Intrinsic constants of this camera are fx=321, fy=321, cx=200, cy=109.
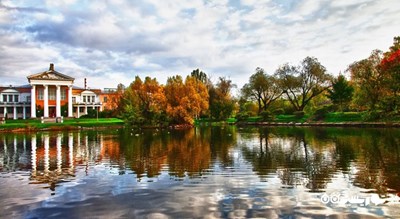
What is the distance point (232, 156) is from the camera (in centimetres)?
Result: 1983

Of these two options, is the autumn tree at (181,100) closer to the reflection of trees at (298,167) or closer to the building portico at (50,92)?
the building portico at (50,92)

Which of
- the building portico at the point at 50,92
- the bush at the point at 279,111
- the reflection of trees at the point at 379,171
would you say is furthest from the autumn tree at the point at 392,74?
the building portico at the point at 50,92

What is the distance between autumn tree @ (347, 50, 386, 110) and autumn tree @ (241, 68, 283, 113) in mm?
28007

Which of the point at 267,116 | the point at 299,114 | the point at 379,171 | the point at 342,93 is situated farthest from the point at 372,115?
the point at 379,171

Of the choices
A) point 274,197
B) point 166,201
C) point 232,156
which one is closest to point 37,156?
point 232,156

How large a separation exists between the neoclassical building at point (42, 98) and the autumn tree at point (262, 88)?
4824 centimetres

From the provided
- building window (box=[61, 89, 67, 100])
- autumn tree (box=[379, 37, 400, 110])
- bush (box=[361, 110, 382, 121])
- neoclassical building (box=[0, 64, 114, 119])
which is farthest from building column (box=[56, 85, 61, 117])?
autumn tree (box=[379, 37, 400, 110])

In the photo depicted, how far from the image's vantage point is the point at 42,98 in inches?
3484

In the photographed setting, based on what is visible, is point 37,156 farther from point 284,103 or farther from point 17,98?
point 17,98

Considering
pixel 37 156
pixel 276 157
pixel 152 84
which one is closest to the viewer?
pixel 276 157

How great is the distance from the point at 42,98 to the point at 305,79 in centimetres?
6962

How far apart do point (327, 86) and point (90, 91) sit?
233 ft

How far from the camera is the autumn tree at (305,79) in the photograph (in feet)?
241

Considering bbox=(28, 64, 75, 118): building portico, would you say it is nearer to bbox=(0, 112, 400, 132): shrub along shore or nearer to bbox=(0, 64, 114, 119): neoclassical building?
bbox=(0, 64, 114, 119): neoclassical building
